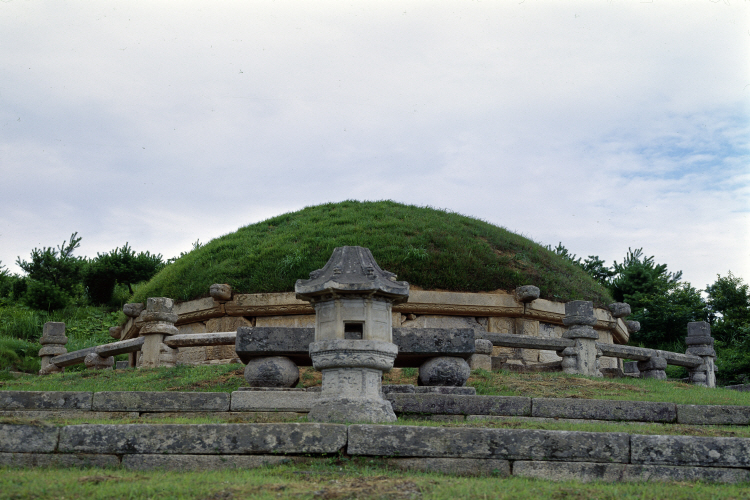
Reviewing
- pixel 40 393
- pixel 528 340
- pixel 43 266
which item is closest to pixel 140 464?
pixel 40 393

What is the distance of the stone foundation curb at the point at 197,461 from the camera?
549 centimetres

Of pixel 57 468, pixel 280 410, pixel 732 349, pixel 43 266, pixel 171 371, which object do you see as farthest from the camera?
pixel 43 266

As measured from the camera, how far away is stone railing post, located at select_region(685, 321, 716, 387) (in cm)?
1434

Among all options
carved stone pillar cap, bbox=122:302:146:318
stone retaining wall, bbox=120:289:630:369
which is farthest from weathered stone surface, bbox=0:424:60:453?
carved stone pillar cap, bbox=122:302:146:318

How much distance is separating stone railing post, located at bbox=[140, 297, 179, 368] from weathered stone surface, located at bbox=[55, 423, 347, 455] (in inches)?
267

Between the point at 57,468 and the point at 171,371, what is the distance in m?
5.74

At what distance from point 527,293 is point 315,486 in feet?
32.5

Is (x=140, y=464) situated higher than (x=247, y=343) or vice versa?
(x=247, y=343)

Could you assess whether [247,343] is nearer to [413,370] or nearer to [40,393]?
[40,393]

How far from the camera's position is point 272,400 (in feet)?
26.2

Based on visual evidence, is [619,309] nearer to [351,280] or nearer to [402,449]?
[351,280]

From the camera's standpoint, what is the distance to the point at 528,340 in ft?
40.5

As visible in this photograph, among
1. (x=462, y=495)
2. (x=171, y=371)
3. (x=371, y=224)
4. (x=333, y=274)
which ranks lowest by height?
(x=462, y=495)

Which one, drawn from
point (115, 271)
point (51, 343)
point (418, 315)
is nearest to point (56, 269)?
point (115, 271)
